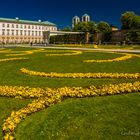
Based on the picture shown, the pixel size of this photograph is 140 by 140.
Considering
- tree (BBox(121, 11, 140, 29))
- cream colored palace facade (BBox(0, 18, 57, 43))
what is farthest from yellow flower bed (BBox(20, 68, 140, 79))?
cream colored palace facade (BBox(0, 18, 57, 43))

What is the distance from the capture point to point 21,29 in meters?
140

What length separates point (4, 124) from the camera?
7.39m

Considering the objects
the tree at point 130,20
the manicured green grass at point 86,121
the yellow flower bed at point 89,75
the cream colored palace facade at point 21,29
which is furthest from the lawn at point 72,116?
the cream colored palace facade at point 21,29

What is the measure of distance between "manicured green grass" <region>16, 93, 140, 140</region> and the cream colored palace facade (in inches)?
4809

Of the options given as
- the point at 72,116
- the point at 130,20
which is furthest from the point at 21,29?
the point at 72,116

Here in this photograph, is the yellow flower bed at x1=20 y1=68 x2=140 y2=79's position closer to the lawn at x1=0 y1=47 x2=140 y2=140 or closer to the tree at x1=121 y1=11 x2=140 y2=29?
the lawn at x1=0 y1=47 x2=140 y2=140

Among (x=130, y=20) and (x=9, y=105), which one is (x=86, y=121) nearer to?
(x=9, y=105)

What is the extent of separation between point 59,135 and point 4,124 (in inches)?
58.5

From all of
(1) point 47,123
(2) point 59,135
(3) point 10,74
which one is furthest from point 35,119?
(3) point 10,74

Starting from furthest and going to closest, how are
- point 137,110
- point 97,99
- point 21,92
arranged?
point 21,92 → point 97,99 → point 137,110

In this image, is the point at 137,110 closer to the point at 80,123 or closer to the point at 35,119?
the point at 80,123

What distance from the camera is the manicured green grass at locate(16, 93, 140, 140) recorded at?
7.02 m

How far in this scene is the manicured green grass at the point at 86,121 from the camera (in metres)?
7.02

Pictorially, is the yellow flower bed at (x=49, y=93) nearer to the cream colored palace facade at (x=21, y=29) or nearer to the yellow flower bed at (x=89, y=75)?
the yellow flower bed at (x=89, y=75)
